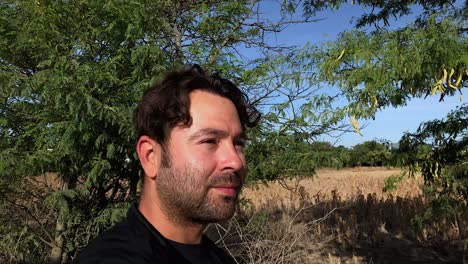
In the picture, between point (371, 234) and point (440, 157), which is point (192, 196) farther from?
point (371, 234)

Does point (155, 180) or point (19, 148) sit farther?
point (19, 148)

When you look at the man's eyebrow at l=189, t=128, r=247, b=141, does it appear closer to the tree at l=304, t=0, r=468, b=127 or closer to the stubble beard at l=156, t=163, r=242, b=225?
the stubble beard at l=156, t=163, r=242, b=225

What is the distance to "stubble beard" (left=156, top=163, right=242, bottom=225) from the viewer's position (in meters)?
1.26

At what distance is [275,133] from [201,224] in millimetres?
4787

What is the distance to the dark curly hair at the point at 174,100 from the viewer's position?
133 centimetres

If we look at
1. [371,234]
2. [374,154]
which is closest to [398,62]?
[374,154]

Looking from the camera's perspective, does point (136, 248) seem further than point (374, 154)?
No

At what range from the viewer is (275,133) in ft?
19.9

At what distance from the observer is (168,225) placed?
1.28 metres

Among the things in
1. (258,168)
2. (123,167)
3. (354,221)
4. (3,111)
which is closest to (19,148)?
(3,111)

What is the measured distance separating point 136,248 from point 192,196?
0.20 meters

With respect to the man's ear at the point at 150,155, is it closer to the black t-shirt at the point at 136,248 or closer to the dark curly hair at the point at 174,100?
the dark curly hair at the point at 174,100

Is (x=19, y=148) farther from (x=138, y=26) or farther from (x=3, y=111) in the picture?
(x=138, y=26)

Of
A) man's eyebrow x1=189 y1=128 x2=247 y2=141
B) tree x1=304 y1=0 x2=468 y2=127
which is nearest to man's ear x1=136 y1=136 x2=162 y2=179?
man's eyebrow x1=189 y1=128 x2=247 y2=141
